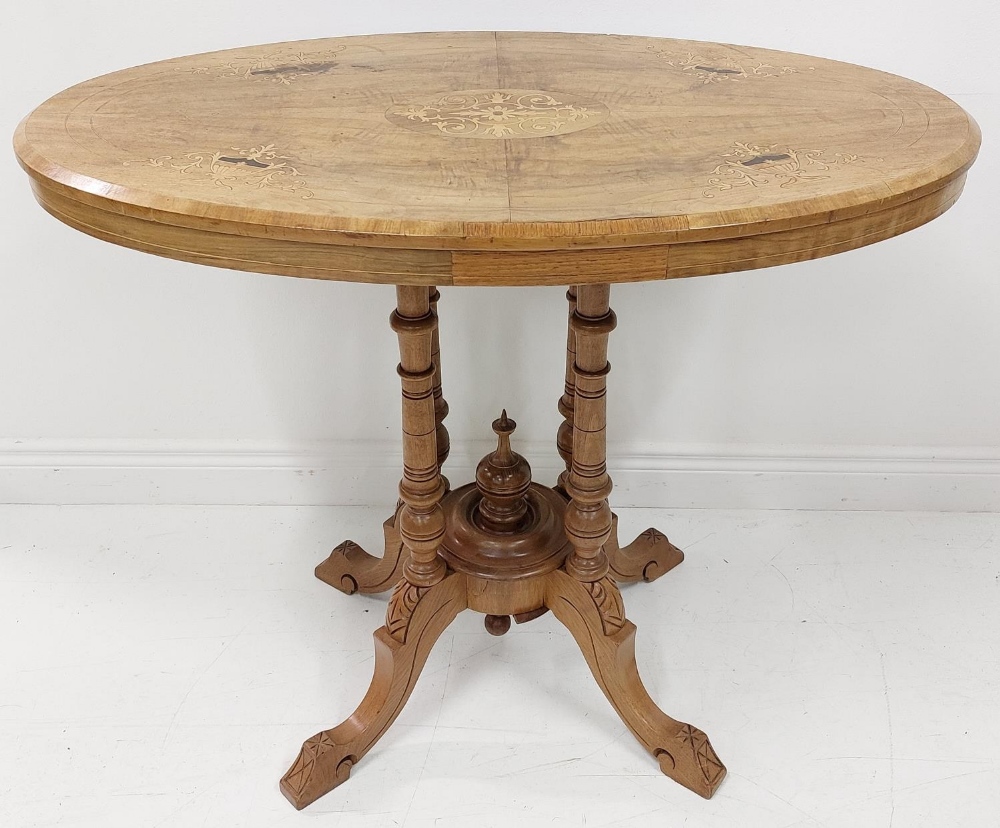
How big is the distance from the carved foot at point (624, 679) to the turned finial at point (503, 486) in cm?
11

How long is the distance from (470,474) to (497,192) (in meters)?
1.11

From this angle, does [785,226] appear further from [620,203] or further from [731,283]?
[731,283]

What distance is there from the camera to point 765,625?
5.26 ft

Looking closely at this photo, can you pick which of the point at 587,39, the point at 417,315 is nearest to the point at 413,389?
the point at 417,315

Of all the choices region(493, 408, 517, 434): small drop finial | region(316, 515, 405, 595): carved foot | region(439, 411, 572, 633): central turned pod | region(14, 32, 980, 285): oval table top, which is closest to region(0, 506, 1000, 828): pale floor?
region(316, 515, 405, 595): carved foot

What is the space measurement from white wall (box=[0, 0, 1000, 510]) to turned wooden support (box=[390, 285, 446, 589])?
1.87 feet

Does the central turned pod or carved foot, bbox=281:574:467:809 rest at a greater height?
the central turned pod

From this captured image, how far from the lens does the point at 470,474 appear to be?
6.21 feet

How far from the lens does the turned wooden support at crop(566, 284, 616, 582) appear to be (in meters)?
1.20

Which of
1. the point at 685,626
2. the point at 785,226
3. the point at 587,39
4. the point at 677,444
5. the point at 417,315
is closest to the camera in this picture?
the point at 785,226

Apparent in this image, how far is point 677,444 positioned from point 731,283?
1.13 ft

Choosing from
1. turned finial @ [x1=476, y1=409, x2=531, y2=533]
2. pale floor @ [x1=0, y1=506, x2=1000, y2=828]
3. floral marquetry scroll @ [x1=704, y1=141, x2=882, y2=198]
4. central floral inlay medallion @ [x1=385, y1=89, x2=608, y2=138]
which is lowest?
pale floor @ [x1=0, y1=506, x2=1000, y2=828]

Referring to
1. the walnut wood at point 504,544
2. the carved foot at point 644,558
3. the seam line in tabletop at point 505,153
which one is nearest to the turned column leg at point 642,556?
the carved foot at point 644,558

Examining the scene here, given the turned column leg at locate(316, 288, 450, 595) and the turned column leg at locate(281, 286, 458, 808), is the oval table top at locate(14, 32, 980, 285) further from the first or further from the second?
the turned column leg at locate(316, 288, 450, 595)
